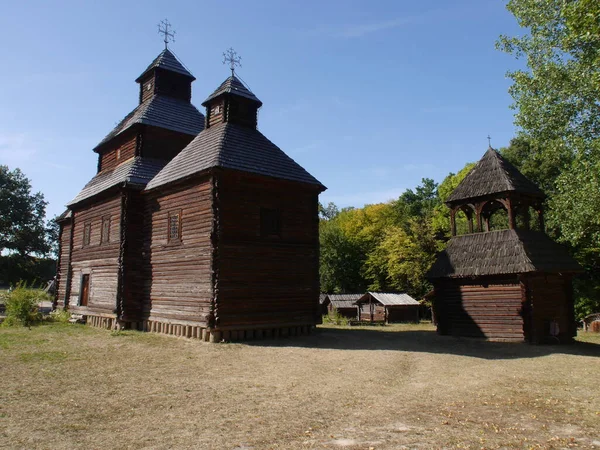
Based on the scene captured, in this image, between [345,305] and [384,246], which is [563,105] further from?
[384,246]

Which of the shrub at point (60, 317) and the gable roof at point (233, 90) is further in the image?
the shrub at point (60, 317)

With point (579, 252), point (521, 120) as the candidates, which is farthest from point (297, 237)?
point (579, 252)

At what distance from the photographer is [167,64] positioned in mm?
27297

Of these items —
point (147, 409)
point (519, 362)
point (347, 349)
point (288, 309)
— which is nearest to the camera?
point (147, 409)

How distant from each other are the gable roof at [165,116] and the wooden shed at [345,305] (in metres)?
23.2

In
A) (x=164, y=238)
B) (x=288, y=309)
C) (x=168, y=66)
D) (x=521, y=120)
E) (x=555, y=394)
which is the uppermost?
(x=168, y=66)

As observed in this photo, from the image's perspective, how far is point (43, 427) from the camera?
7328 mm

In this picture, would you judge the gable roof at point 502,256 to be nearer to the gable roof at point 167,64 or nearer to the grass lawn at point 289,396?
the grass lawn at point 289,396

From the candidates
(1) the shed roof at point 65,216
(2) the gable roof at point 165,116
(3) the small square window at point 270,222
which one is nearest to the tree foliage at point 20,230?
(1) the shed roof at point 65,216

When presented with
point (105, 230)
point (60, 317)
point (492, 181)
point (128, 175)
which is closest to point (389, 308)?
point (492, 181)

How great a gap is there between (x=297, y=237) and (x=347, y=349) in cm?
566

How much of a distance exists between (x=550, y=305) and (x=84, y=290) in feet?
78.0

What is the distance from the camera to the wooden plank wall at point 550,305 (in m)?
19.1

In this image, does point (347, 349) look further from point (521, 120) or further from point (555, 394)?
point (521, 120)
